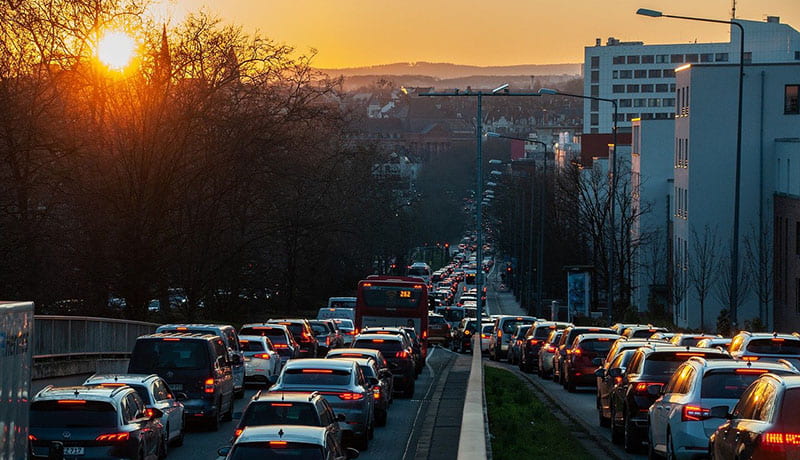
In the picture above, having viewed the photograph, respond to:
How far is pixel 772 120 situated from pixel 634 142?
2747 cm

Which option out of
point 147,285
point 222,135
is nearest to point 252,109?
point 222,135

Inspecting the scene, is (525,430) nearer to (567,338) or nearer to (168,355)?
(168,355)

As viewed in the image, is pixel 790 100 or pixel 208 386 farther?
pixel 790 100

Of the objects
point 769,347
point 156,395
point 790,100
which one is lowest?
point 156,395

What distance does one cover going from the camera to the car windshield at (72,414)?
18328 millimetres

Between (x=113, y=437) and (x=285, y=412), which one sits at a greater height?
(x=285, y=412)

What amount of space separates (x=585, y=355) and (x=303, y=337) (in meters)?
12.6

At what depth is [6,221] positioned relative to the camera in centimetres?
3925

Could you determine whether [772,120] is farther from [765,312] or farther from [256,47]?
[256,47]

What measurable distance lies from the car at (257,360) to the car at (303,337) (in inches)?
271

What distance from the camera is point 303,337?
4644 cm

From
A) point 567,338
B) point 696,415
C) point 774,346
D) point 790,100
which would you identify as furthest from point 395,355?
point 790,100

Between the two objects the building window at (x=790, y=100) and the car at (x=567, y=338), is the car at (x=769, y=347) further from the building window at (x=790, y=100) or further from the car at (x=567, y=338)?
the building window at (x=790, y=100)

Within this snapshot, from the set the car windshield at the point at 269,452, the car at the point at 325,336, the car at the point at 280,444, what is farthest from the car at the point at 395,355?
the car windshield at the point at 269,452
